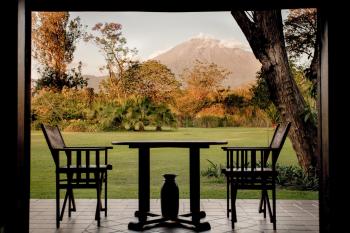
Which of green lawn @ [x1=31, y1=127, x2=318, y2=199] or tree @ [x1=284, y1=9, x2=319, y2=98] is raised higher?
tree @ [x1=284, y1=9, x2=319, y2=98]

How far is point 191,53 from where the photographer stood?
1298 centimetres

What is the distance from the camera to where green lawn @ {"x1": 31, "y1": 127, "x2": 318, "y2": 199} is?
8702mm

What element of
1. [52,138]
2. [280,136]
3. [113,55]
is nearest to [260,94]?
[113,55]

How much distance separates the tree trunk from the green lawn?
41.1 inches

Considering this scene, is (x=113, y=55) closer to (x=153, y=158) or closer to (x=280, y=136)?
(x=153, y=158)

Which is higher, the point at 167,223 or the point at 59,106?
the point at 59,106

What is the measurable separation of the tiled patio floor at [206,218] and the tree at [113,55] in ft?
20.9

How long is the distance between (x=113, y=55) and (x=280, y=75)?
17.5 feet

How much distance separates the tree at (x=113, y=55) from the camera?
1262cm

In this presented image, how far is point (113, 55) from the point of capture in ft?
41.6

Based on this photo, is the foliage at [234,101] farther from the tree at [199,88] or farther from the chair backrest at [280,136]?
the chair backrest at [280,136]

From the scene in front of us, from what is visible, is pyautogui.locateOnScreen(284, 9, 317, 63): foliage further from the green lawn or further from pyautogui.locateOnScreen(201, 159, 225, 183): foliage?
pyautogui.locateOnScreen(201, 159, 225, 183): foliage
